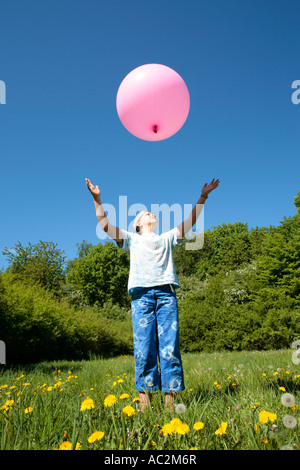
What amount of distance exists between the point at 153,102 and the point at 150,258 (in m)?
1.27

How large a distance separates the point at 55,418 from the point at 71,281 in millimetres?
29586

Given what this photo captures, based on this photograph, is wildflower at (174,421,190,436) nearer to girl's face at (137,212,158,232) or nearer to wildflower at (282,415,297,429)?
wildflower at (282,415,297,429)

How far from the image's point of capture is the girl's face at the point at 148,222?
250 centimetres

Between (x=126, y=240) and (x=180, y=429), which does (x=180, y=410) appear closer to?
(x=180, y=429)

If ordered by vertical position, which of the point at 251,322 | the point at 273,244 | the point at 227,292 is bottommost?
the point at 251,322

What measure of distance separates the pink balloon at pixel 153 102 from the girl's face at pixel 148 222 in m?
Answer: 0.72

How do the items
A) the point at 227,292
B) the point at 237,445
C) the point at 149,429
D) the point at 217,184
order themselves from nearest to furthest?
the point at 237,445 < the point at 149,429 < the point at 217,184 < the point at 227,292

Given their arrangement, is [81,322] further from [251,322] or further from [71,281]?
[71,281]

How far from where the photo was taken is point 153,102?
8.14 ft

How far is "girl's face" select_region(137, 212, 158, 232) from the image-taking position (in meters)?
2.50

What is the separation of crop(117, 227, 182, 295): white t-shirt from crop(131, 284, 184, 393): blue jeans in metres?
0.06

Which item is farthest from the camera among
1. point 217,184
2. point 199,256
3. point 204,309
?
point 199,256

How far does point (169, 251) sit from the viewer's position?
2.34m
